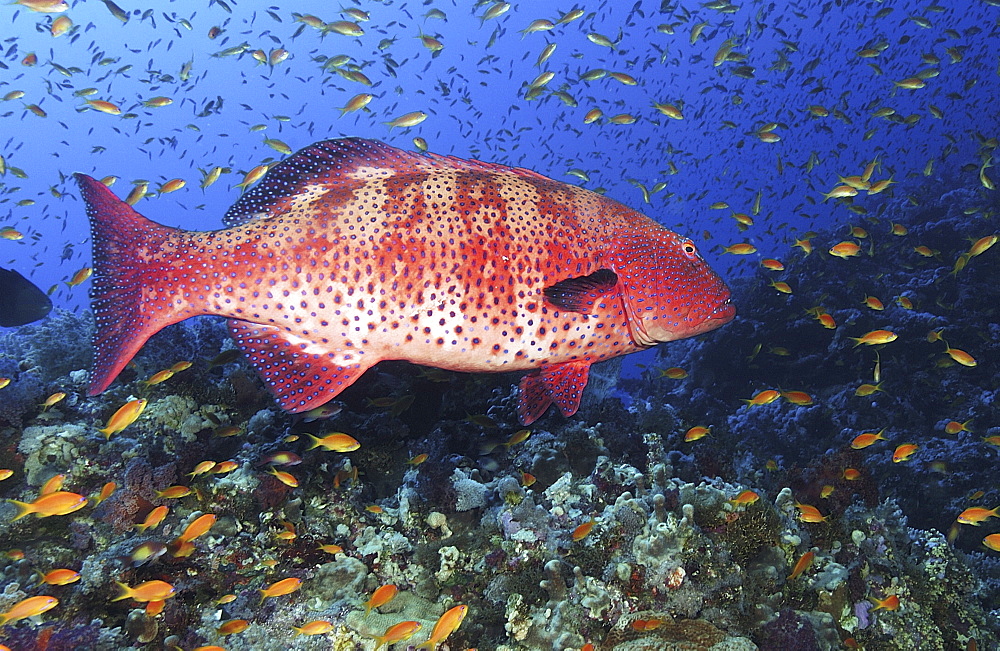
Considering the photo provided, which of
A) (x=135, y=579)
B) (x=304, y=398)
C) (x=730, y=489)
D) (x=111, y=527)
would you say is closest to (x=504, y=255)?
(x=304, y=398)

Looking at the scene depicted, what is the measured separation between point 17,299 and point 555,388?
8214 mm

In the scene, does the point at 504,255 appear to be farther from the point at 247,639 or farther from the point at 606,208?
the point at 247,639

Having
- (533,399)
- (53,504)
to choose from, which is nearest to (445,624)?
(533,399)

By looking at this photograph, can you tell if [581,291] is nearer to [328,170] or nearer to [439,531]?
[328,170]

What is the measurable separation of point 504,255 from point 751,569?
8.94ft

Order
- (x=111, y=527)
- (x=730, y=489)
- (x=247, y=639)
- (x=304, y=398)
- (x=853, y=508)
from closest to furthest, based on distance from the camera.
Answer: (x=304, y=398) → (x=247, y=639) → (x=111, y=527) → (x=730, y=489) → (x=853, y=508)

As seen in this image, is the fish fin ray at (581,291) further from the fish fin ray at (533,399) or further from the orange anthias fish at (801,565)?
the orange anthias fish at (801,565)

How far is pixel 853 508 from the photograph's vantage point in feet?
13.6

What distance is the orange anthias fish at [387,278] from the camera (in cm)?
278

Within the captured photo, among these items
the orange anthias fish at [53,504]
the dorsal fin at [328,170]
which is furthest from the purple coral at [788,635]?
the orange anthias fish at [53,504]

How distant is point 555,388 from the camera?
3.26m

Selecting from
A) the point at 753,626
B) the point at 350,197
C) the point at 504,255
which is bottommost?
the point at 753,626

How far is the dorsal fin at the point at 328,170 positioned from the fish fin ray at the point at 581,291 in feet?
3.60

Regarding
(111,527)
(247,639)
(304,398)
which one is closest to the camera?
(304,398)
